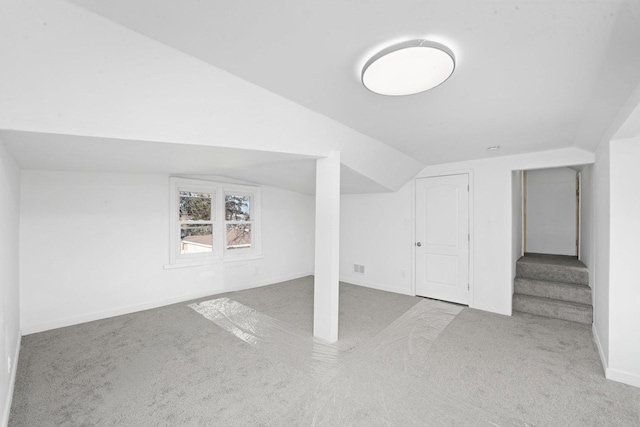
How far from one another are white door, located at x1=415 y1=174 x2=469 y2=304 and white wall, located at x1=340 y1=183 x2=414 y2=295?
19 centimetres

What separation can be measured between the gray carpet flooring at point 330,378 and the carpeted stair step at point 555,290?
50 centimetres

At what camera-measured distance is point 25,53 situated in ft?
4.84

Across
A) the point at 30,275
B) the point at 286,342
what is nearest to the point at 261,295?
the point at 286,342

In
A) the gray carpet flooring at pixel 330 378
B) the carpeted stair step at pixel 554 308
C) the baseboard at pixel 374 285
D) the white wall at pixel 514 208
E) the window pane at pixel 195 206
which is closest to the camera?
the gray carpet flooring at pixel 330 378

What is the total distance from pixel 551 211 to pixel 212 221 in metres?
6.30

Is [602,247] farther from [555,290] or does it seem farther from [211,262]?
[211,262]

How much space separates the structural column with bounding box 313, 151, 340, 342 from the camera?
9.61ft

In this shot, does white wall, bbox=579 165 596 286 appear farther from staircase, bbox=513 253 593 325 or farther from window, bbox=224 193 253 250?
window, bbox=224 193 253 250

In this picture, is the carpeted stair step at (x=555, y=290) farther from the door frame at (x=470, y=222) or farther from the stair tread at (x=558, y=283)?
the door frame at (x=470, y=222)

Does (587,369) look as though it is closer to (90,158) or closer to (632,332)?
(632,332)

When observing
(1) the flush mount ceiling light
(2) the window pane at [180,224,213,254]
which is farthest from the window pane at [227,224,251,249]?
(1) the flush mount ceiling light

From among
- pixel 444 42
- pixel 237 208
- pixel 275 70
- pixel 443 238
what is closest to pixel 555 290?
pixel 443 238

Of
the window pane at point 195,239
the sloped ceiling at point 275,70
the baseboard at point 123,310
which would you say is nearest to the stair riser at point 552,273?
the sloped ceiling at point 275,70

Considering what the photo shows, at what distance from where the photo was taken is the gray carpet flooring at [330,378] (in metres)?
1.90
